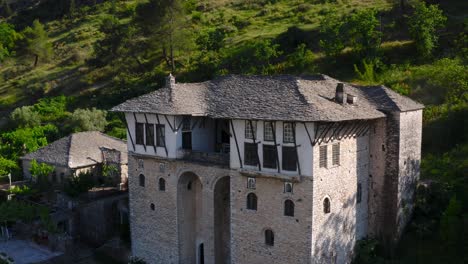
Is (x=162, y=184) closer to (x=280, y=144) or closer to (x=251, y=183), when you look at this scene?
(x=251, y=183)

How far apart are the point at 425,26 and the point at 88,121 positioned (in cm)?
3685

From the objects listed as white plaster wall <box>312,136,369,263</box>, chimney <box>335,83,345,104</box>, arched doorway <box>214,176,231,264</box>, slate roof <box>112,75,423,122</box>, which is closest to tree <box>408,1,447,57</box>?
slate roof <box>112,75,423,122</box>

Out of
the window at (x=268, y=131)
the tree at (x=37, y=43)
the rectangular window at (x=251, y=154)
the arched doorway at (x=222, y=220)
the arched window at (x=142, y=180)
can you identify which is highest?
the tree at (x=37, y=43)

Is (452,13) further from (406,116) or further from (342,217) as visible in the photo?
(342,217)

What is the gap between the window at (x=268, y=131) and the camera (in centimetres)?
2643

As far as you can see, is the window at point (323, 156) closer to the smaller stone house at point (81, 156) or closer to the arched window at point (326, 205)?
the arched window at point (326, 205)

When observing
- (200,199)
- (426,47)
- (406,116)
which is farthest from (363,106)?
(426,47)

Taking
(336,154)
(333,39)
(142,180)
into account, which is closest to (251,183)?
(336,154)

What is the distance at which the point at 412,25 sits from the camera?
5072 centimetres

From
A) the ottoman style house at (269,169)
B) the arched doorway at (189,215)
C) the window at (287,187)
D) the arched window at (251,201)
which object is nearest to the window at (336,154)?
the ottoman style house at (269,169)

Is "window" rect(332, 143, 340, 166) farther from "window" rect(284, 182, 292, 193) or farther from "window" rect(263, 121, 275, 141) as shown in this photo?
"window" rect(263, 121, 275, 141)

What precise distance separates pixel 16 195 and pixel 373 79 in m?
33.2

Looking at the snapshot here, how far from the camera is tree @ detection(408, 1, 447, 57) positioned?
163 ft

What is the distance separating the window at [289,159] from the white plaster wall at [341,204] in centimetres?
111
